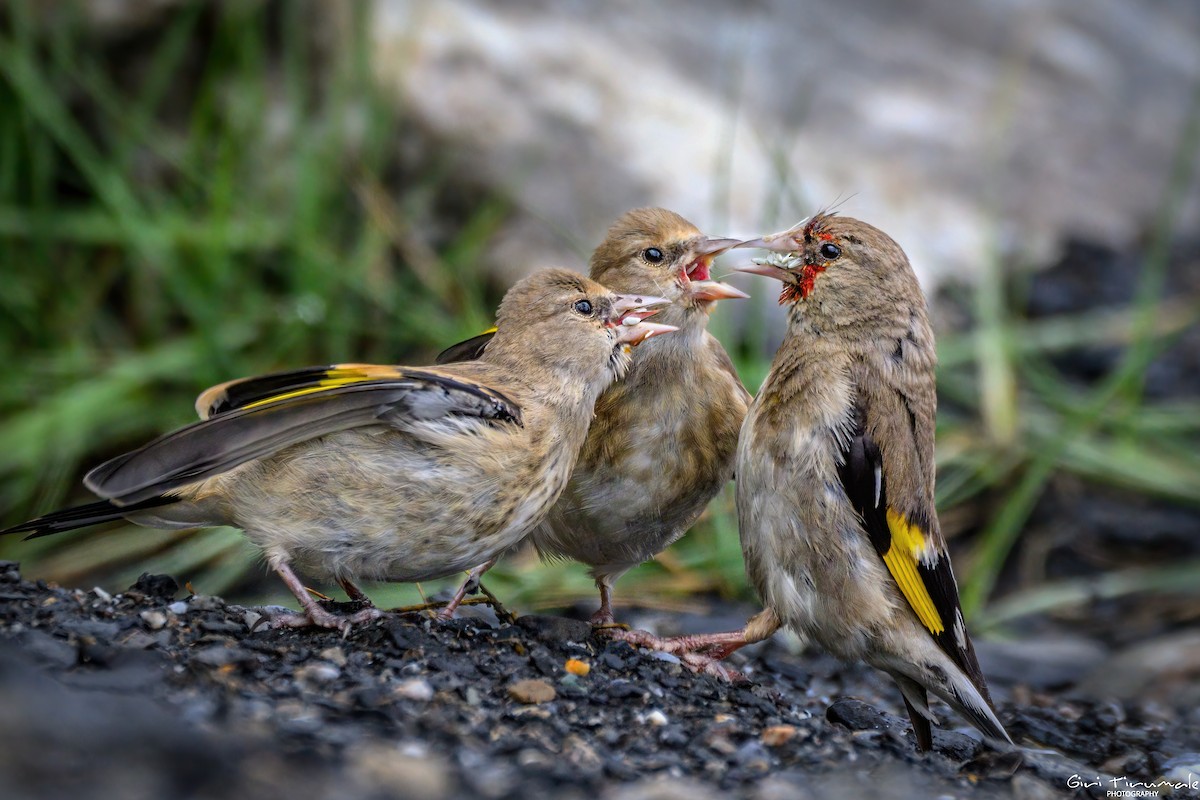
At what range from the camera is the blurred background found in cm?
670

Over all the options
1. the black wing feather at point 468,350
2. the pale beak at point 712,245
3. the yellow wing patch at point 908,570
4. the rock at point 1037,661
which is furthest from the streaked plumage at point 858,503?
the rock at point 1037,661

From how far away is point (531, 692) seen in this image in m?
3.51

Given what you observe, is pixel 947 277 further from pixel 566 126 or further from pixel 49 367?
pixel 49 367

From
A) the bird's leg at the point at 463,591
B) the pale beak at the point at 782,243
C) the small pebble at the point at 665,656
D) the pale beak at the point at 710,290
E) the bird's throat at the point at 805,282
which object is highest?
the pale beak at the point at 782,243

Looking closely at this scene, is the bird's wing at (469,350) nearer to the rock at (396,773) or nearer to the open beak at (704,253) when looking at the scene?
the open beak at (704,253)

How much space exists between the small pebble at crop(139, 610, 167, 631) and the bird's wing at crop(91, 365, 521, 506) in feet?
1.05

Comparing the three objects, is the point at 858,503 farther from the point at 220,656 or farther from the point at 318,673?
the point at 220,656

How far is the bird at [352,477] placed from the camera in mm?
3658

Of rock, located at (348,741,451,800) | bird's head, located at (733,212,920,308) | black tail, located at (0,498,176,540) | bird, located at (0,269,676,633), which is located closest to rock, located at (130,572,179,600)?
bird, located at (0,269,676,633)

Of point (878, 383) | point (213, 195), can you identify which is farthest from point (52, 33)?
point (878, 383)

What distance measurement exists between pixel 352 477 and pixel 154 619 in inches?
25.7

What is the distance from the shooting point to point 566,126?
8.17 metres

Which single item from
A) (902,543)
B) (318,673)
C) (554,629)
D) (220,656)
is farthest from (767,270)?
(220,656)

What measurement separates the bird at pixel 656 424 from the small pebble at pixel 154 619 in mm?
1223
